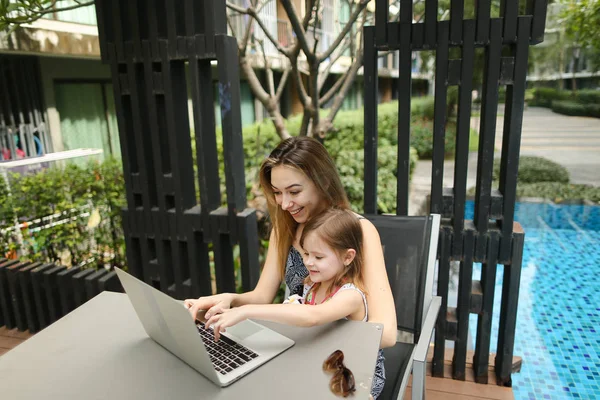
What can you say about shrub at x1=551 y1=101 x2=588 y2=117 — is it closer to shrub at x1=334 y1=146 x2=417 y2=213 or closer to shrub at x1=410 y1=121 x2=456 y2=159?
shrub at x1=410 y1=121 x2=456 y2=159

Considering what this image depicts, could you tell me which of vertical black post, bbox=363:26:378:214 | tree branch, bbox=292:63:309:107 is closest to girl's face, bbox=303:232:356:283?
vertical black post, bbox=363:26:378:214

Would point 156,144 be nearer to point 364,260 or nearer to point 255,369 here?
point 364,260

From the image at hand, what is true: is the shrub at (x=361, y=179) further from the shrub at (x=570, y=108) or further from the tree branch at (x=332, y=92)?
the shrub at (x=570, y=108)

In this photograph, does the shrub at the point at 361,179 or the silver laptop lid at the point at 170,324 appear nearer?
the silver laptop lid at the point at 170,324

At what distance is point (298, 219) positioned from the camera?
1634 mm

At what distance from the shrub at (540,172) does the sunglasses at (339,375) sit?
8.89m

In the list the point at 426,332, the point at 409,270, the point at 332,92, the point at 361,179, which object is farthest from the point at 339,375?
the point at 361,179

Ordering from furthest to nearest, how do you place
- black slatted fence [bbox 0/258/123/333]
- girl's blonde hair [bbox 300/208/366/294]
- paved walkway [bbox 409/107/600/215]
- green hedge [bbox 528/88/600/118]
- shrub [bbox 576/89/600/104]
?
1. paved walkway [bbox 409/107/600/215]
2. green hedge [bbox 528/88/600/118]
3. shrub [bbox 576/89/600/104]
4. black slatted fence [bbox 0/258/123/333]
5. girl's blonde hair [bbox 300/208/366/294]

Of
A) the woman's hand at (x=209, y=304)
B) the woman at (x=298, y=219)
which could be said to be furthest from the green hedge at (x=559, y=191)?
the woman's hand at (x=209, y=304)

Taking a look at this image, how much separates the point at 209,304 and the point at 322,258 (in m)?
0.37

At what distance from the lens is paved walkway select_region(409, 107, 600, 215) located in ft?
29.4

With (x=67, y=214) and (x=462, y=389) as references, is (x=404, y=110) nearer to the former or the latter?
(x=462, y=389)

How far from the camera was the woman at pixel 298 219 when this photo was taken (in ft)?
4.70

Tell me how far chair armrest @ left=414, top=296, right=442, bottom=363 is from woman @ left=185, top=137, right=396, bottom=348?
0.11 metres
